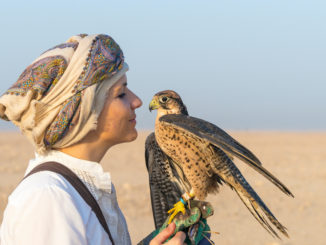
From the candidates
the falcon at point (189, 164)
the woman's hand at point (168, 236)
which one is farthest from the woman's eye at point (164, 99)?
the woman's hand at point (168, 236)

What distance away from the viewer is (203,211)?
8.52ft

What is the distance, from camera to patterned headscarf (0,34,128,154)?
2281mm

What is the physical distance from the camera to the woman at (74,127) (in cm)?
205

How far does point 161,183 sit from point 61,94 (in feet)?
4.23

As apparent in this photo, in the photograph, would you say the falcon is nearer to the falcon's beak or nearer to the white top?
the falcon's beak

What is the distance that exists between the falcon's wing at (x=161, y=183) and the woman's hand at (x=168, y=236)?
86 cm

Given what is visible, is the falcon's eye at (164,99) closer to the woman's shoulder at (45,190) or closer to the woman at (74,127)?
the woman at (74,127)

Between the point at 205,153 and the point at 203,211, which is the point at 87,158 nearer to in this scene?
the point at 203,211

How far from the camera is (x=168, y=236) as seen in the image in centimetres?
233

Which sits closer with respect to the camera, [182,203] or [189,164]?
[182,203]

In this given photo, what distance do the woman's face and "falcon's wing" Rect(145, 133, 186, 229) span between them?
0.91 metres

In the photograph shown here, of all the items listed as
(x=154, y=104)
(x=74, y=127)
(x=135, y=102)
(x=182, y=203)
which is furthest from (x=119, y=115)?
(x=154, y=104)

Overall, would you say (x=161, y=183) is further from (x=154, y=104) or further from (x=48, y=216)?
(x=48, y=216)

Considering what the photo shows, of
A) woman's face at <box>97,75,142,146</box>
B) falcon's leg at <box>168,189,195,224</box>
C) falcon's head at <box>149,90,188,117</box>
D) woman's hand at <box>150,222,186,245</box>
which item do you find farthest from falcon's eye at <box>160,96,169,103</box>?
woman's hand at <box>150,222,186,245</box>
